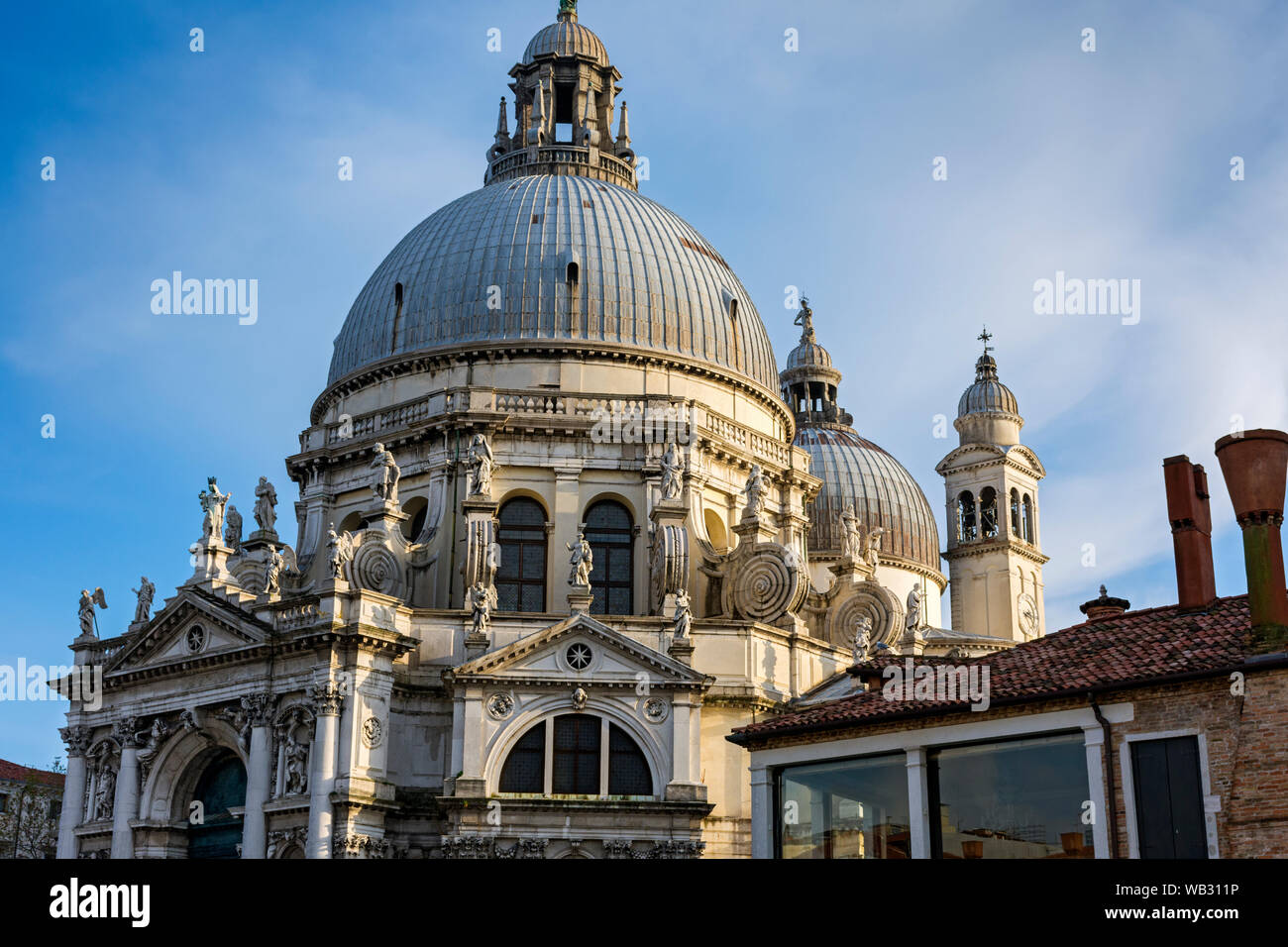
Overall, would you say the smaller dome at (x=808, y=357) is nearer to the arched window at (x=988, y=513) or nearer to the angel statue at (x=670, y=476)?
the arched window at (x=988, y=513)

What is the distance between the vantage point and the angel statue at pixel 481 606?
154ft

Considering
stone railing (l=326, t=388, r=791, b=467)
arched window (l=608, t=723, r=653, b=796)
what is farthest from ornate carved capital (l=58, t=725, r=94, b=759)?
arched window (l=608, t=723, r=653, b=796)

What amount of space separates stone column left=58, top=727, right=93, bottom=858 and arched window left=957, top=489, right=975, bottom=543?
131 ft

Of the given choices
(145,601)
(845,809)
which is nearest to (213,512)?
(145,601)

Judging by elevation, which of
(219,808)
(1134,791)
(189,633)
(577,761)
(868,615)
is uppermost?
(868,615)

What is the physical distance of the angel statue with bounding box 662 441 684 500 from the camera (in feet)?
165

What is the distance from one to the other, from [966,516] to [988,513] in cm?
129

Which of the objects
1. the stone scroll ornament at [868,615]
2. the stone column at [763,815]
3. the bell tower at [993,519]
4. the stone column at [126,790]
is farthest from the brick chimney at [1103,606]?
the bell tower at [993,519]

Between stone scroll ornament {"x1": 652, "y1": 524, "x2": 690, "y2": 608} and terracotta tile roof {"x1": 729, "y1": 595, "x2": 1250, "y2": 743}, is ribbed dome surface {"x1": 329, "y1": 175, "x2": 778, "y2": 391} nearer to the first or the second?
stone scroll ornament {"x1": 652, "y1": 524, "x2": 690, "y2": 608}

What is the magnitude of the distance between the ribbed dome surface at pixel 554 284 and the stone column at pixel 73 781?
15.9 metres

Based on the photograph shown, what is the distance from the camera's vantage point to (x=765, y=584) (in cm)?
5131

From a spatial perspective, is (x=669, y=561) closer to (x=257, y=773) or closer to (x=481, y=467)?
(x=481, y=467)

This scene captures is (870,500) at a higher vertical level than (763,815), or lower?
higher
